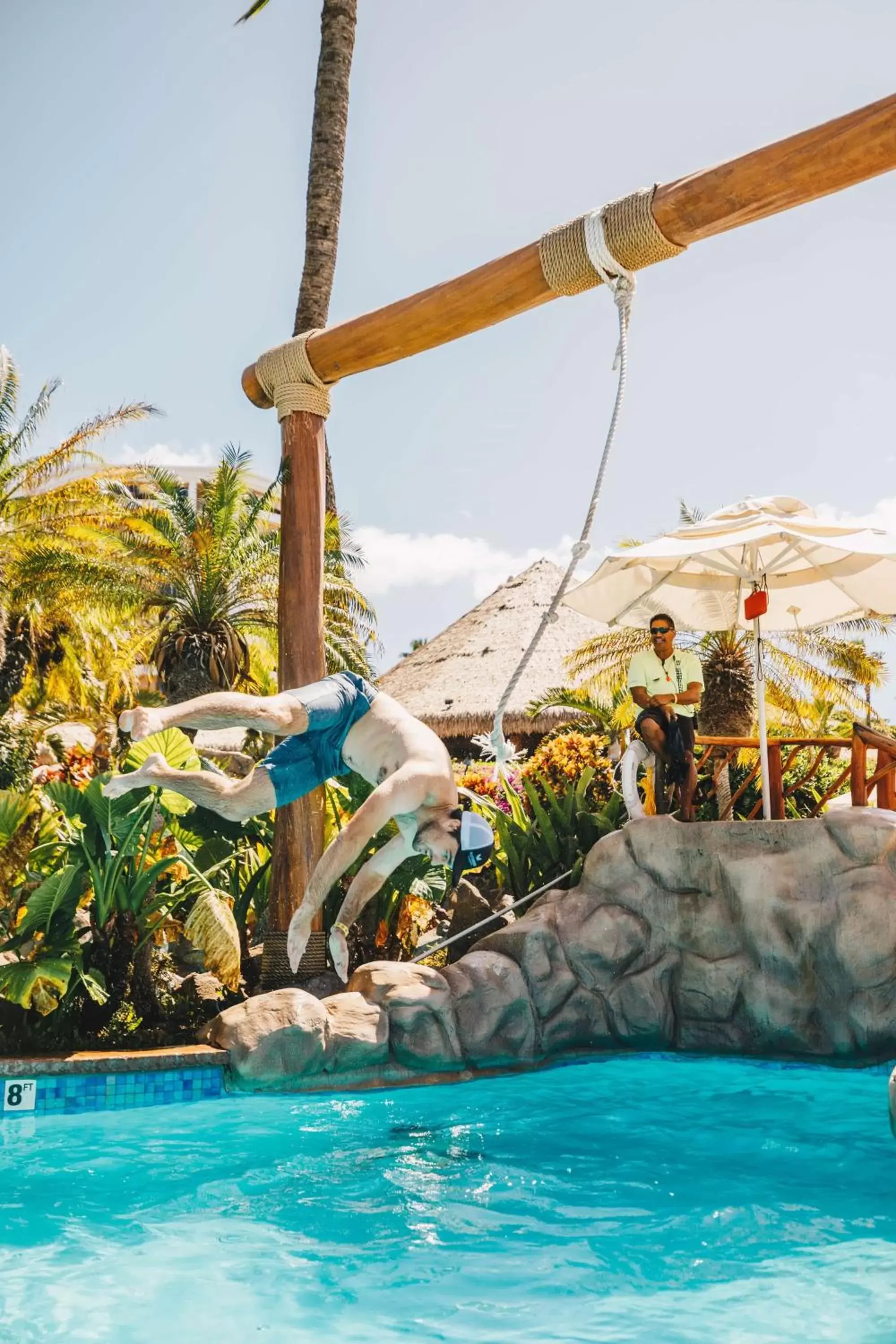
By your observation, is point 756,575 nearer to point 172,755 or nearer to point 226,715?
point 172,755

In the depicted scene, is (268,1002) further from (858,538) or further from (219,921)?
(858,538)

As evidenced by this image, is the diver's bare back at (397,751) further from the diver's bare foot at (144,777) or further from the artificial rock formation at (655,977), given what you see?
the artificial rock formation at (655,977)

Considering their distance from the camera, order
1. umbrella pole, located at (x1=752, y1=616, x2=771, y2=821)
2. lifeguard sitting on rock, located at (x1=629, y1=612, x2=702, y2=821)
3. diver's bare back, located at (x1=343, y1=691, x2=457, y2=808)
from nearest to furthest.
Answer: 1. diver's bare back, located at (x1=343, y1=691, x2=457, y2=808)
2. lifeguard sitting on rock, located at (x1=629, y1=612, x2=702, y2=821)
3. umbrella pole, located at (x1=752, y1=616, x2=771, y2=821)

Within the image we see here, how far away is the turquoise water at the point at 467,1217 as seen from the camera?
4.66 meters

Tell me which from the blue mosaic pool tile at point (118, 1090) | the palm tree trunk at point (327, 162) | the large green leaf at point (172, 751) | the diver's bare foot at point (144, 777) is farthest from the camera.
→ the palm tree trunk at point (327, 162)

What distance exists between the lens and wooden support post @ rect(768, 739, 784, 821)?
9789mm

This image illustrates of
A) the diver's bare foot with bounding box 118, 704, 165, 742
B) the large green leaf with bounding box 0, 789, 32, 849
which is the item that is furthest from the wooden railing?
the diver's bare foot with bounding box 118, 704, 165, 742

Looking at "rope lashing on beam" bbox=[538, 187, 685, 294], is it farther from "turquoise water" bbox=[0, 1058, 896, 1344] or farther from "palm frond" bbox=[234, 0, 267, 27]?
"palm frond" bbox=[234, 0, 267, 27]

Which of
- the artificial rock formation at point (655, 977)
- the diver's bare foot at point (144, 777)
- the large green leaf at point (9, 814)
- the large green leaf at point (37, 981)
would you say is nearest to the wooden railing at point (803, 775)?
the artificial rock formation at point (655, 977)

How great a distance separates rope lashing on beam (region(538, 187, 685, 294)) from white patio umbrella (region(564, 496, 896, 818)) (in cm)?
257

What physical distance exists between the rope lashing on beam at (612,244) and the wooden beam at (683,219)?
0.22 feet

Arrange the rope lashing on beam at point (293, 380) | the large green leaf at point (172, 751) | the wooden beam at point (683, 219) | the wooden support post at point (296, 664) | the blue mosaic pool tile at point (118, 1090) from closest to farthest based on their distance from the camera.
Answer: the wooden beam at point (683, 219), the blue mosaic pool tile at point (118, 1090), the rope lashing on beam at point (293, 380), the large green leaf at point (172, 751), the wooden support post at point (296, 664)

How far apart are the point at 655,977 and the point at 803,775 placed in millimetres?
2468

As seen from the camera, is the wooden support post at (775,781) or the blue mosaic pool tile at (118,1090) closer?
the blue mosaic pool tile at (118,1090)
